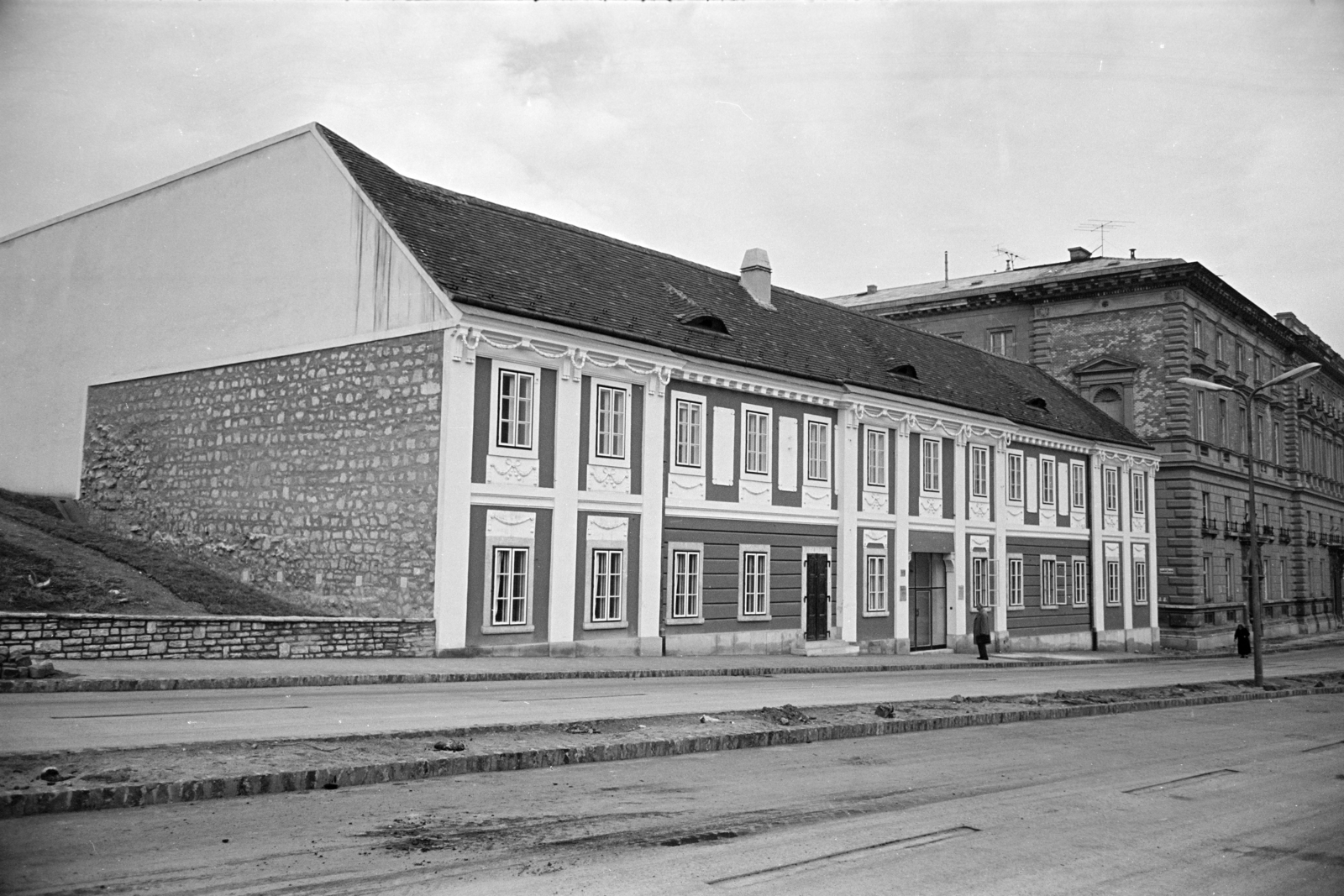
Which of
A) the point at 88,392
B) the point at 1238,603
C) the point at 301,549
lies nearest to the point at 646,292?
the point at 301,549

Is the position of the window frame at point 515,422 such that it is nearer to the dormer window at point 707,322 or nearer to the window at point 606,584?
the window at point 606,584

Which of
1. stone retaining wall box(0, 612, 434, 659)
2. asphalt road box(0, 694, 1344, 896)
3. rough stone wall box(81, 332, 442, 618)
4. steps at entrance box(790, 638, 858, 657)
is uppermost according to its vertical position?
rough stone wall box(81, 332, 442, 618)

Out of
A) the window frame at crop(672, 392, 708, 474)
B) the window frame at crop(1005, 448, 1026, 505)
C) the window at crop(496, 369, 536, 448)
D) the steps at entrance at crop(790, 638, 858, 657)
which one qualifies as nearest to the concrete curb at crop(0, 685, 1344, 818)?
the window at crop(496, 369, 536, 448)

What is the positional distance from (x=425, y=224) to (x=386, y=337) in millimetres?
2980

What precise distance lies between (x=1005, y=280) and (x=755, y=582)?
3770 cm

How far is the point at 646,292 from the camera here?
30.2 m

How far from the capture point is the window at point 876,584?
110 ft

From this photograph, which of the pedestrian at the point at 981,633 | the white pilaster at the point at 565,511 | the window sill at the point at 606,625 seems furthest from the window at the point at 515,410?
the pedestrian at the point at 981,633

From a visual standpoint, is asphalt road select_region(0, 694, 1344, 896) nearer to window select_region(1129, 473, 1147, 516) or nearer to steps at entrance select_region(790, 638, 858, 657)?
steps at entrance select_region(790, 638, 858, 657)

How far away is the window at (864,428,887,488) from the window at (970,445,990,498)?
5.26 meters

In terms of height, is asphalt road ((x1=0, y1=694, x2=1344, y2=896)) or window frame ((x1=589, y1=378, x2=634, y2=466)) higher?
window frame ((x1=589, y1=378, x2=634, y2=466))

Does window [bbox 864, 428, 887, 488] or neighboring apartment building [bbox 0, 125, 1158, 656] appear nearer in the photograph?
neighboring apartment building [bbox 0, 125, 1158, 656]

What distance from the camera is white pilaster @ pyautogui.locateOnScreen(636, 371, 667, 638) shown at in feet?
87.2

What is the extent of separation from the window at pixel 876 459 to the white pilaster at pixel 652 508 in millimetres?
8573
